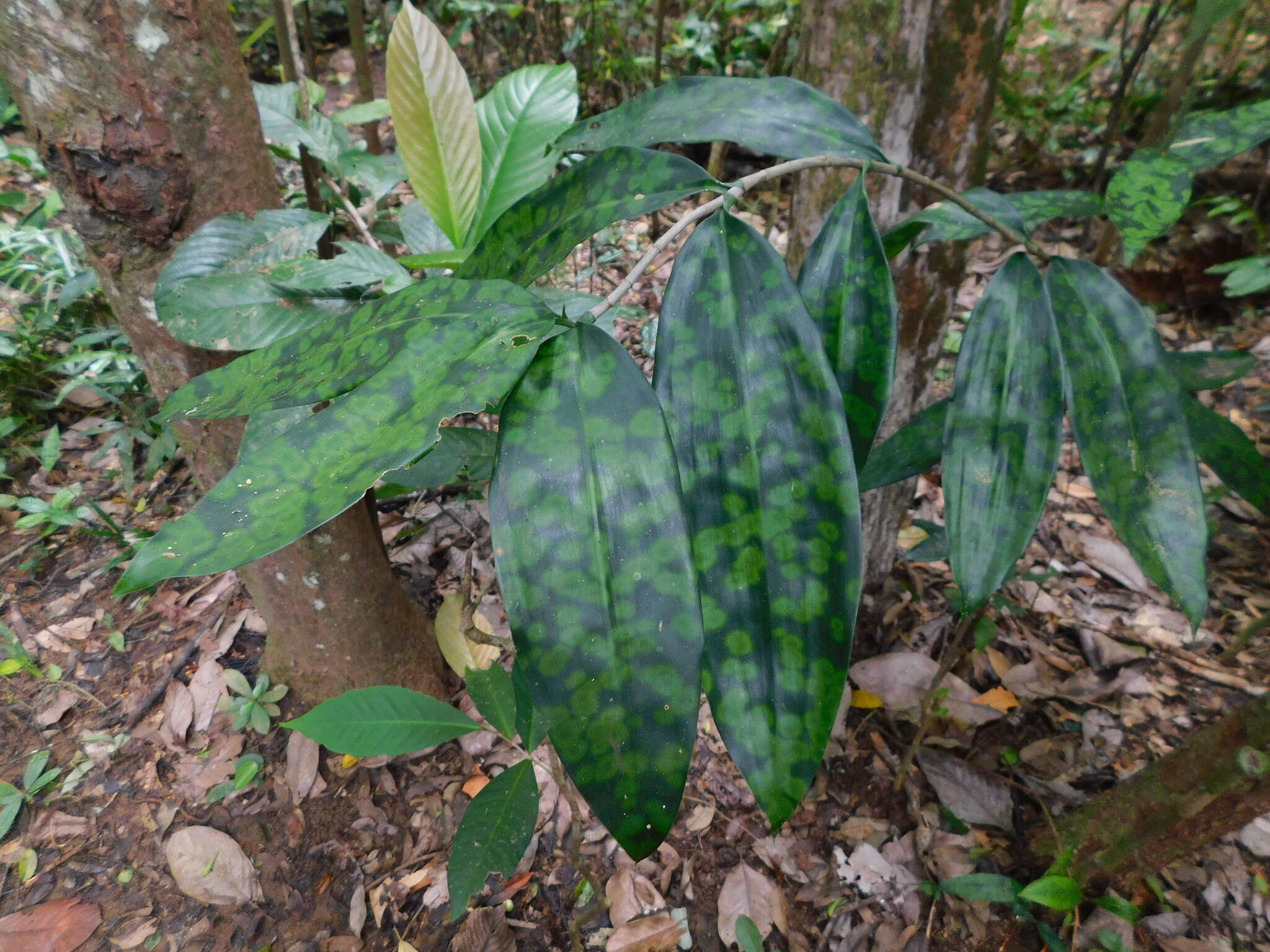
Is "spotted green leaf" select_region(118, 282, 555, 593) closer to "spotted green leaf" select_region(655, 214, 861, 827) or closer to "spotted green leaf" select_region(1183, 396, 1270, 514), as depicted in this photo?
"spotted green leaf" select_region(655, 214, 861, 827)

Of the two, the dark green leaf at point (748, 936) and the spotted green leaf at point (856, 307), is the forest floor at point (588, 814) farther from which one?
the spotted green leaf at point (856, 307)

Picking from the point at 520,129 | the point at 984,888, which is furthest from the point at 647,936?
the point at 520,129

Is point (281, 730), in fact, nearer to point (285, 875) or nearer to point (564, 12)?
point (285, 875)

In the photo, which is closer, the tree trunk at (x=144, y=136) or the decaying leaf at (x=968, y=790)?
the tree trunk at (x=144, y=136)

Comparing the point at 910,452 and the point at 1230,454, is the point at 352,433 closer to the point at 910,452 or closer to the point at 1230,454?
the point at 910,452

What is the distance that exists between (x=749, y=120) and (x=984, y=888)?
3.91 feet

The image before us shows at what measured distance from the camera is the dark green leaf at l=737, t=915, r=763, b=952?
3.49ft

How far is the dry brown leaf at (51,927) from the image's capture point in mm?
1125

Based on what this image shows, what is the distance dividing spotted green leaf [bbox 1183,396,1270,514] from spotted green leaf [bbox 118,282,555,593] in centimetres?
74

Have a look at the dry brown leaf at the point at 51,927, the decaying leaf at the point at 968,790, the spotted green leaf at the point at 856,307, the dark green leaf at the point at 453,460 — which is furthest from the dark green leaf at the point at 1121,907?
the dry brown leaf at the point at 51,927

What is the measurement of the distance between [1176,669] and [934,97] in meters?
1.30

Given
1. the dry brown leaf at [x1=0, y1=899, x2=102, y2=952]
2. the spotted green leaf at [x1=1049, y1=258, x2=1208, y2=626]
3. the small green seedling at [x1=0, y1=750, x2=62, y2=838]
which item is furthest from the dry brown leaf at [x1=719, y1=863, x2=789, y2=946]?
the small green seedling at [x1=0, y1=750, x2=62, y2=838]

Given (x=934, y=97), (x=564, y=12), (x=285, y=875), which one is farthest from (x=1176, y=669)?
(x=564, y=12)

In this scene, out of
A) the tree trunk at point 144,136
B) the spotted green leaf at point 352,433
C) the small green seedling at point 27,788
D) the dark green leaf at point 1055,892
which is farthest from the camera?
the small green seedling at point 27,788
